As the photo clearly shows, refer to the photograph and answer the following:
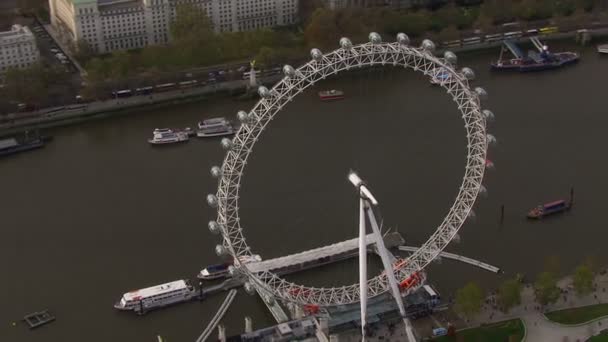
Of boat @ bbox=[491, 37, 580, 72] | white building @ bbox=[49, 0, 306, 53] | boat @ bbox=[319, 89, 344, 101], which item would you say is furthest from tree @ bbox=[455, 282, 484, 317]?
white building @ bbox=[49, 0, 306, 53]

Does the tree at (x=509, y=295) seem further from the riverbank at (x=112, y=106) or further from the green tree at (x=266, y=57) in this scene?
the green tree at (x=266, y=57)

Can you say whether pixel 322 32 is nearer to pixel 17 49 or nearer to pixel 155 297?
pixel 17 49

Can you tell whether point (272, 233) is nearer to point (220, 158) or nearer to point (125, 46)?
point (220, 158)

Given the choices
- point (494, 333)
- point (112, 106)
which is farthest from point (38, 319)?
point (112, 106)

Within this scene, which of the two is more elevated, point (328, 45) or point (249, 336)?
point (328, 45)

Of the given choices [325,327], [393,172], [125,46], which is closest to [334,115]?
[393,172]
